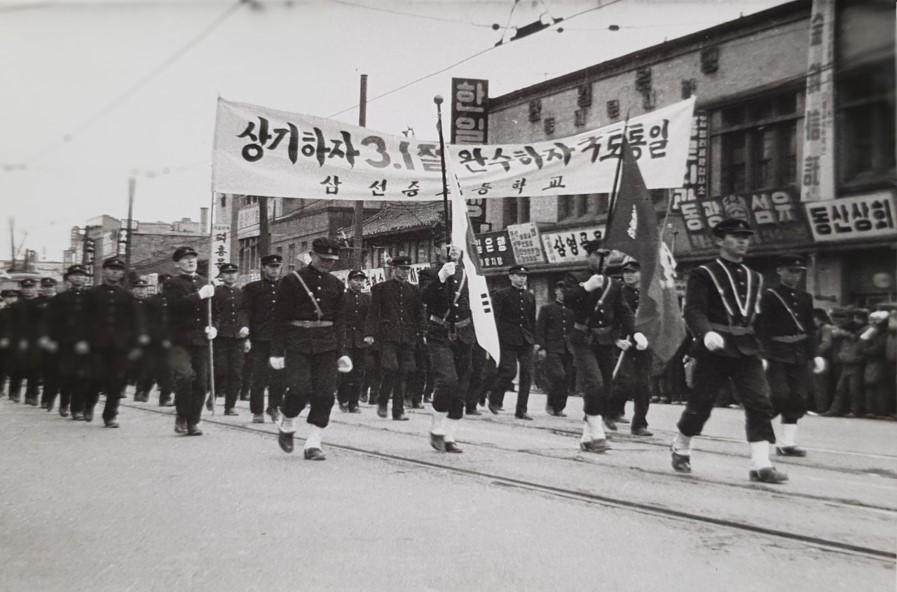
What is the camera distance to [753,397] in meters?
6.87

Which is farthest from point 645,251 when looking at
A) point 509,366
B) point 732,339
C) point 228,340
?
point 228,340

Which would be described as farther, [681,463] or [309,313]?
[309,313]

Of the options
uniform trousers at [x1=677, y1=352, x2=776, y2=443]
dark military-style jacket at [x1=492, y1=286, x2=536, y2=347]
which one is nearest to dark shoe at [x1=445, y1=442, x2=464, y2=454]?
uniform trousers at [x1=677, y1=352, x2=776, y2=443]

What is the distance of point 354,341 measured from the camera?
1394 centimetres

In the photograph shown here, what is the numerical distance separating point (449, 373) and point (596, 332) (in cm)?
214

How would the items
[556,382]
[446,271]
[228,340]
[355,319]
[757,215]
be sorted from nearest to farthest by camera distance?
1. [446,271]
2. [228,340]
3. [556,382]
4. [355,319]
5. [757,215]

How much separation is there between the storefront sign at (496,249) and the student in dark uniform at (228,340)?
50.6ft

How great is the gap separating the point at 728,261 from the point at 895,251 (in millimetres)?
10480

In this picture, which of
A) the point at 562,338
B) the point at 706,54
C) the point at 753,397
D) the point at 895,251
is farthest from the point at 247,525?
the point at 706,54

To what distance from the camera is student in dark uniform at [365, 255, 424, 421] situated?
12633 mm

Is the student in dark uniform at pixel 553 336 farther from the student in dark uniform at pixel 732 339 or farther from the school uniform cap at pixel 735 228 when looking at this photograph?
the school uniform cap at pixel 735 228

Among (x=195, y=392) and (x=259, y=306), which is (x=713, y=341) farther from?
(x=259, y=306)

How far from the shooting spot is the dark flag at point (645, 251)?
7891 millimetres

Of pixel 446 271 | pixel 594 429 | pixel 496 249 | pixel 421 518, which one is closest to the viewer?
pixel 421 518
